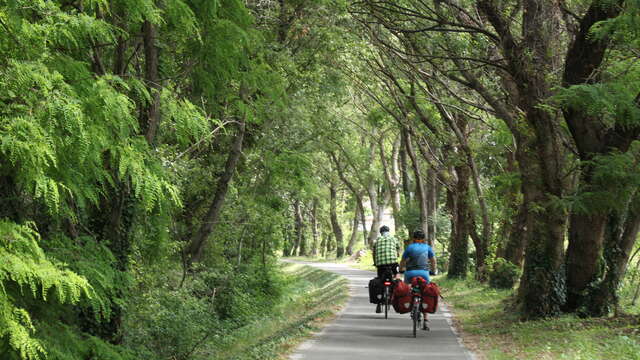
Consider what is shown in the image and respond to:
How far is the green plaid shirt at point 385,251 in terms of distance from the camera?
2034 cm

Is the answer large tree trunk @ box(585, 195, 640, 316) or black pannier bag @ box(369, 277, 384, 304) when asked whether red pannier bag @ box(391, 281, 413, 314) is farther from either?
large tree trunk @ box(585, 195, 640, 316)

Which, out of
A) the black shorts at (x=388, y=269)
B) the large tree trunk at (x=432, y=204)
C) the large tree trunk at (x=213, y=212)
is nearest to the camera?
the black shorts at (x=388, y=269)

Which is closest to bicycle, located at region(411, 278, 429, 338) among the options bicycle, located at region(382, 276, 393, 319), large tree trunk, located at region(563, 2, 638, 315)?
large tree trunk, located at region(563, 2, 638, 315)

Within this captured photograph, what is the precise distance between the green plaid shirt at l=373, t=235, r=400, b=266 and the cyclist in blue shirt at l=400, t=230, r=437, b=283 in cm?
284

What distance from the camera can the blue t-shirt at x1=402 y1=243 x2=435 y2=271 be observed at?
17.2m

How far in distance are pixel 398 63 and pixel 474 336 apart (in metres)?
14.6

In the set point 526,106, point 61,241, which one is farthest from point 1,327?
point 526,106

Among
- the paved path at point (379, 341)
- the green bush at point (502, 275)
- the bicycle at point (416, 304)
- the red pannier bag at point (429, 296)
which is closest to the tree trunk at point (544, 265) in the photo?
the paved path at point (379, 341)

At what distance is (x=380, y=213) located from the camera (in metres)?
61.4

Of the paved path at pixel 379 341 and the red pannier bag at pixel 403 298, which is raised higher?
the red pannier bag at pixel 403 298

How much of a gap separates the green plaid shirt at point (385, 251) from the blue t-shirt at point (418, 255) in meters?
2.97

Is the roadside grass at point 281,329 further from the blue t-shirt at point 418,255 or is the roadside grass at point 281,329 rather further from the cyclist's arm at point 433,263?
the cyclist's arm at point 433,263

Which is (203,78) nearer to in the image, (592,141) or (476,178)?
(592,141)

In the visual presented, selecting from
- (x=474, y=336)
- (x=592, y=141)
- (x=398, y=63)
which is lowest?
(x=474, y=336)
